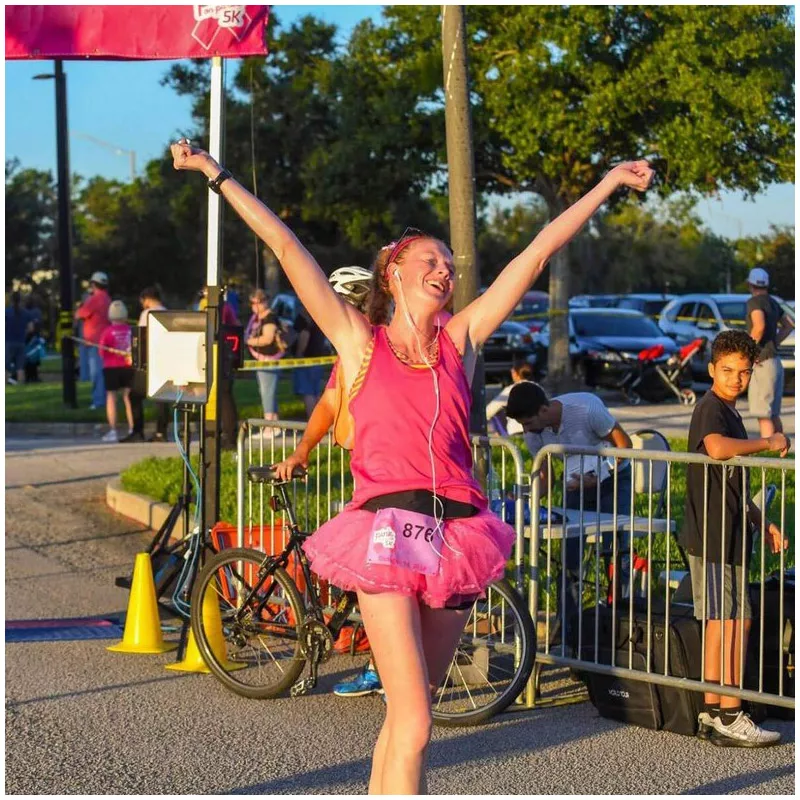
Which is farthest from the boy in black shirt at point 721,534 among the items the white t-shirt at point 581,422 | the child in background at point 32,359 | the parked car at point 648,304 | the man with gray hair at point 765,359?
the parked car at point 648,304

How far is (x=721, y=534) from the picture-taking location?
248 inches

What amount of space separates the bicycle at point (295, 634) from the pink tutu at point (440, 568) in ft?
7.01

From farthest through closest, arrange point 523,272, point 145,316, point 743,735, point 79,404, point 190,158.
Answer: point 79,404 < point 145,316 < point 743,735 < point 190,158 < point 523,272

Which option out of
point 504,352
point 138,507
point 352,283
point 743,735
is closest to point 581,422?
point 352,283

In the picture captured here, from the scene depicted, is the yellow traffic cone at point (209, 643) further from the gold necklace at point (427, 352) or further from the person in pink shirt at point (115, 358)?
the person in pink shirt at point (115, 358)

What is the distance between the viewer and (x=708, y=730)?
6312 mm

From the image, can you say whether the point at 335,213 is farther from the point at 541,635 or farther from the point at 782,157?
the point at 541,635

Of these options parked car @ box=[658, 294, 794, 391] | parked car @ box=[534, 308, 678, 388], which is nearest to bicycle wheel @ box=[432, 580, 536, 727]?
parked car @ box=[534, 308, 678, 388]

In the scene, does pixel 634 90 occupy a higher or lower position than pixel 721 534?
higher

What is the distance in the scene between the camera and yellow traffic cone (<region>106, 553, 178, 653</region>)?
7.93 m

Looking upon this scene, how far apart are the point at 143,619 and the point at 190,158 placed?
3.87 m

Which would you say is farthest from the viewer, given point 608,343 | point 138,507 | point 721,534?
point 608,343

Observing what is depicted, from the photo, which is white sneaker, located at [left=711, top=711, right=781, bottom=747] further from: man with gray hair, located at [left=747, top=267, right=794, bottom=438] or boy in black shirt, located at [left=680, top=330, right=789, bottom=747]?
man with gray hair, located at [left=747, top=267, right=794, bottom=438]

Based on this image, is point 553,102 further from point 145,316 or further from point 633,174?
point 633,174
